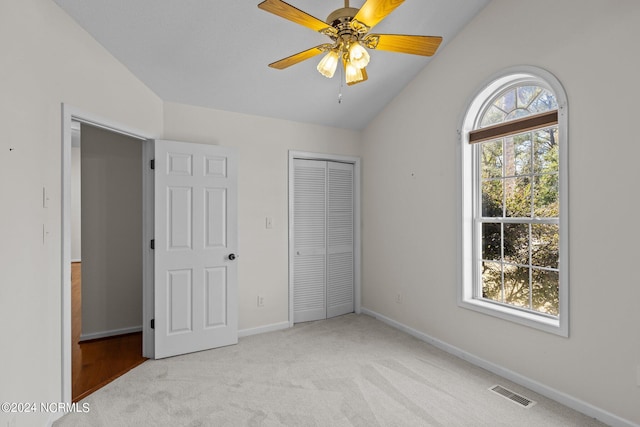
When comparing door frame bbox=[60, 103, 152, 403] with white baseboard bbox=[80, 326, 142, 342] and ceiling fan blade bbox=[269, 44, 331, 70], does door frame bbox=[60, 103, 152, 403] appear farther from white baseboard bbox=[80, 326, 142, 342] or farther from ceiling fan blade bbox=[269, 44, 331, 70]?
white baseboard bbox=[80, 326, 142, 342]

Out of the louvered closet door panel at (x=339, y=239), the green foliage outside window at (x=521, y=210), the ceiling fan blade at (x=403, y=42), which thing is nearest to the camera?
the ceiling fan blade at (x=403, y=42)

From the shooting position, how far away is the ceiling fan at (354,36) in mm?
A: 1762

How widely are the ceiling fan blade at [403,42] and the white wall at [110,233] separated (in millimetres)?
2965

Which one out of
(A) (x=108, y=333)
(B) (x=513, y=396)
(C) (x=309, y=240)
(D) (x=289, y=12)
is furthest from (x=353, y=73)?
(A) (x=108, y=333)

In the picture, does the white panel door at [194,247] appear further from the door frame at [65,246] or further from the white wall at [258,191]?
the door frame at [65,246]

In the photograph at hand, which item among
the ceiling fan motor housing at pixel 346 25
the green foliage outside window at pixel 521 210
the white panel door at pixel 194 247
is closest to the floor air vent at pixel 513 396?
the green foliage outside window at pixel 521 210

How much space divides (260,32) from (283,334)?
2977mm

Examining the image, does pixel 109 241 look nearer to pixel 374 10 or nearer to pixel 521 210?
pixel 374 10

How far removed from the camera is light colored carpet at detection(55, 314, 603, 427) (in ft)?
7.25

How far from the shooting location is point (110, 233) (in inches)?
150

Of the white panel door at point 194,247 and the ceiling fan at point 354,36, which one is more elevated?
the ceiling fan at point 354,36

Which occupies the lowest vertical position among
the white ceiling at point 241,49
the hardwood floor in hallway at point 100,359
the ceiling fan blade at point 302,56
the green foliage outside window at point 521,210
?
the hardwood floor in hallway at point 100,359

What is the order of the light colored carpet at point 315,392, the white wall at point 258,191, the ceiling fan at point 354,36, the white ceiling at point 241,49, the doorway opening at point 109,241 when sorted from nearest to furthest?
the ceiling fan at point 354,36
the light colored carpet at point 315,392
the white ceiling at point 241,49
the white wall at point 258,191
the doorway opening at point 109,241

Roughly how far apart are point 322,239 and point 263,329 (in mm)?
1280
